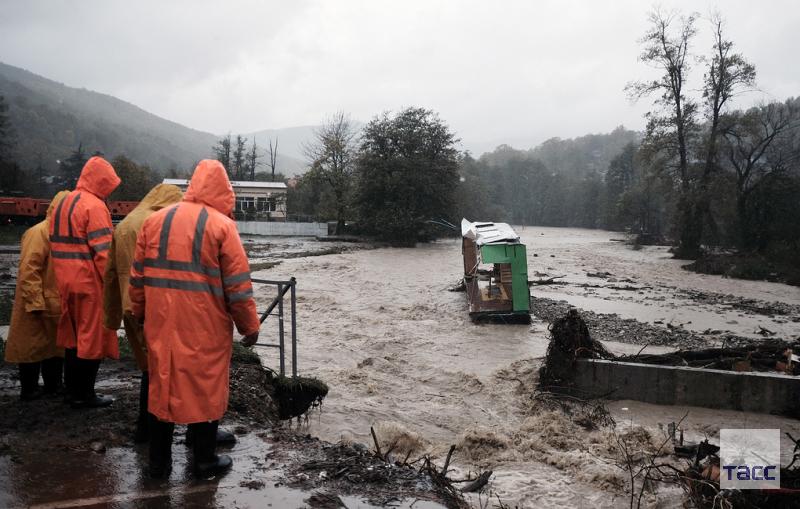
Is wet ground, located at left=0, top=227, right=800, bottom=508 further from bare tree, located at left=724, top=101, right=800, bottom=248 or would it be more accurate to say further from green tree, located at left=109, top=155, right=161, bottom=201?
green tree, located at left=109, top=155, right=161, bottom=201

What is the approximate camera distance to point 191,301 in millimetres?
3303

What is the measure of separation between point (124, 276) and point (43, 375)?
6.34 ft

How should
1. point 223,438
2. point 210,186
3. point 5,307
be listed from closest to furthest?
1. point 210,186
2. point 223,438
3. point 5,307

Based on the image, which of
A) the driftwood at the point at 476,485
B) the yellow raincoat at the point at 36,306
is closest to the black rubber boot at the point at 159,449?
the yellow raincoat at the point at 36,306

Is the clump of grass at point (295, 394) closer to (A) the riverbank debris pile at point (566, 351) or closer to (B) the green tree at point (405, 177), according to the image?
(A) the riverbank debris pile at point (566, 351)

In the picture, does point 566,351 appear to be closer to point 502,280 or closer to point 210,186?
point 210,186

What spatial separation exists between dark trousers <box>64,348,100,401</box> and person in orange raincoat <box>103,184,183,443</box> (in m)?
0.83

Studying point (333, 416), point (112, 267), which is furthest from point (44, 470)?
point (333, 416)

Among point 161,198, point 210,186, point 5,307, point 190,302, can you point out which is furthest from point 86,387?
point 5,307

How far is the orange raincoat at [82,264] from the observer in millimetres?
4406

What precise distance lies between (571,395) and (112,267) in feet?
21.1

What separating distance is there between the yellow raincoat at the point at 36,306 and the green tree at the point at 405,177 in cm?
3976

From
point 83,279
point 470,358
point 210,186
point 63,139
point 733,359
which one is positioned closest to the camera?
point 210,186

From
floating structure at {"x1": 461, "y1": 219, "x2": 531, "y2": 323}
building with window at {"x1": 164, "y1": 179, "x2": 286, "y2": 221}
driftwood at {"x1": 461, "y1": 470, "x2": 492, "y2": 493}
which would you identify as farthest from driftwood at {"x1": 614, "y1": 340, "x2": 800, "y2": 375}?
building with window at {"x1": 164, "y1": 179, "x2": 286, "y2": 221}
